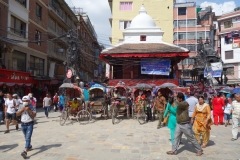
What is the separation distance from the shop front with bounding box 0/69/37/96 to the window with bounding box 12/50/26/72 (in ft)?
3.44

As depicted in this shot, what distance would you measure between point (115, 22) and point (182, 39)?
59.7 ft

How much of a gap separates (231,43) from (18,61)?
34759 mm

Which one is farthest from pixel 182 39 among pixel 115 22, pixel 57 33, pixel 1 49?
pixel 1 49

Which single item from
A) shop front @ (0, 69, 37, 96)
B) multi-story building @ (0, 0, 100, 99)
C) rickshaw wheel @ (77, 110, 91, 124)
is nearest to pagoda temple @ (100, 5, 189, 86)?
multi-story building @ (0, 0, 100, 99)

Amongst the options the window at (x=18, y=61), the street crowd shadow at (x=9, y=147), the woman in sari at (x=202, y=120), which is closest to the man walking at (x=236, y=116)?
the woman in sari at (x=202, y=120)

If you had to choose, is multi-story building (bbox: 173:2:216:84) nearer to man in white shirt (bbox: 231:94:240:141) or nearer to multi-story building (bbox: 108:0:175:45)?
multi-story building (bbox: 108:0:175:45)

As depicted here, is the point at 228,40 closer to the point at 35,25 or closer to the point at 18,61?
the point at 35,25

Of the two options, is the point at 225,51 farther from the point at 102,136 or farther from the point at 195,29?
the point at 102,136

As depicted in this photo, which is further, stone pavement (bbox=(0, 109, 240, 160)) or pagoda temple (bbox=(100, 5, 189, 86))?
pagoda temple (bbox=(100, 5, 189, 86))

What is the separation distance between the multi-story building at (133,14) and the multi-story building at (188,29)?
38.8 ft

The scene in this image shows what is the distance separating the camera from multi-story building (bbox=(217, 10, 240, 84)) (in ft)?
120

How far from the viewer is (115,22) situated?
3384 cm

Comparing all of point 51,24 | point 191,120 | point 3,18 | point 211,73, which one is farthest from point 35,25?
point 191,120

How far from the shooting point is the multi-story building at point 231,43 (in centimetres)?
3666
